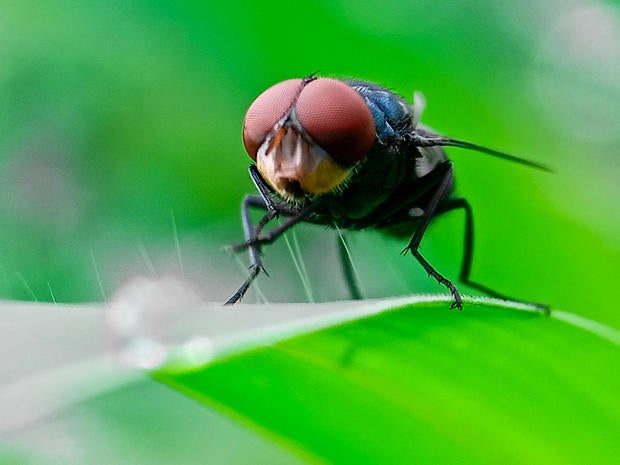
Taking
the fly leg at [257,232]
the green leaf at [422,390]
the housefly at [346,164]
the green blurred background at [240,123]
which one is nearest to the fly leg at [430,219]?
the housefly at [346,164]

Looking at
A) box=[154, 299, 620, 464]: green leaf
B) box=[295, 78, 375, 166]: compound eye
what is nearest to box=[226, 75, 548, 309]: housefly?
box=[295, 78, 375, 166]: compound eye

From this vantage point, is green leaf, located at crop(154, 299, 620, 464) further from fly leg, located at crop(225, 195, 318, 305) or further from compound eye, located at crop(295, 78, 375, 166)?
compound eye, located at crop(295, 78, 375, 166)

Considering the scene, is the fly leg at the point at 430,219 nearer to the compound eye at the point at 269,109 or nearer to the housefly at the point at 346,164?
the housefly at the point at 346,164

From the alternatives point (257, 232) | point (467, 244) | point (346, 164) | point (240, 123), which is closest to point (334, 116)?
point (346, 164)

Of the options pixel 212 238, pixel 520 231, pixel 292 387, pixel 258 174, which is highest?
pixel 292 387

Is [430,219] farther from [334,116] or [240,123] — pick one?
[240,123]

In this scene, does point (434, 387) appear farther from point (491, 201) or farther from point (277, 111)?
point (491, 201)

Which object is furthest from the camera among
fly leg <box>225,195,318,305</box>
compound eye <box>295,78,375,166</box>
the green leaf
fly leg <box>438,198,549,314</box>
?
fly leg <box>438,198,549,314</box>

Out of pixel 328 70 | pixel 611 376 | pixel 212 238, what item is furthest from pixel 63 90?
pixel 611 376
